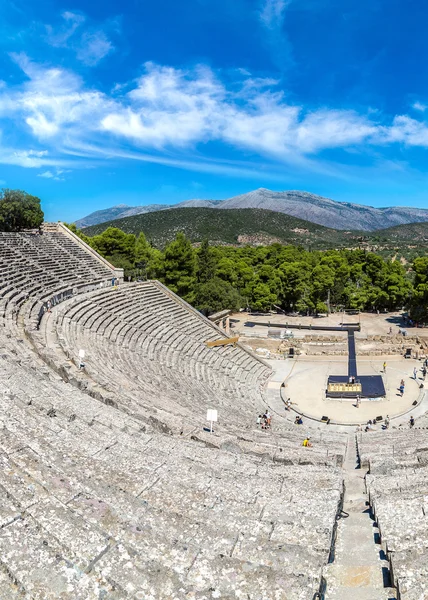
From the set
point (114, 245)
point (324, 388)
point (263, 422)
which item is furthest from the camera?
point (114, 245)

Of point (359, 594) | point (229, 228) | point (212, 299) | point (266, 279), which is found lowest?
point (359, 594)

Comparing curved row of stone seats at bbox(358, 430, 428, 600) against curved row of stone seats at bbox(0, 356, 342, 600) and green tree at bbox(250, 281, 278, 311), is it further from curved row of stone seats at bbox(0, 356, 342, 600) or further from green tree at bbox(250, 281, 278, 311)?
green tree at bbox(250, 281, 278, 311)

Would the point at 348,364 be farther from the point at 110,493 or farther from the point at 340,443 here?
the point at 110,493

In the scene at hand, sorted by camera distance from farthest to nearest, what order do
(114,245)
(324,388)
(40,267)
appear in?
(114,245)
(40,267)
(324,388)

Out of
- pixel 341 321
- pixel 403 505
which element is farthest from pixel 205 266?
pixel 403 505

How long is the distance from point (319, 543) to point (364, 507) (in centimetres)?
286

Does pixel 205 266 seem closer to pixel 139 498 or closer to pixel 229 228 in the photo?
pixel 139 498

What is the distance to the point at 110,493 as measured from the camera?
5.80m

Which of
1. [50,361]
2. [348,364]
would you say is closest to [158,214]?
[348,364]

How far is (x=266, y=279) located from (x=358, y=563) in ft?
140

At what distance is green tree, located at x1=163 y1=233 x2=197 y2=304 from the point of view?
1495 inches

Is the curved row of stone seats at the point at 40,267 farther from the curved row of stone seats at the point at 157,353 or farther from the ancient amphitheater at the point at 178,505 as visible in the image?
the ancient amphitheater at the point at 178,505

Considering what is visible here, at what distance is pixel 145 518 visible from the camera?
5.35m

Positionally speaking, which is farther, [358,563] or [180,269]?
[180,269]
